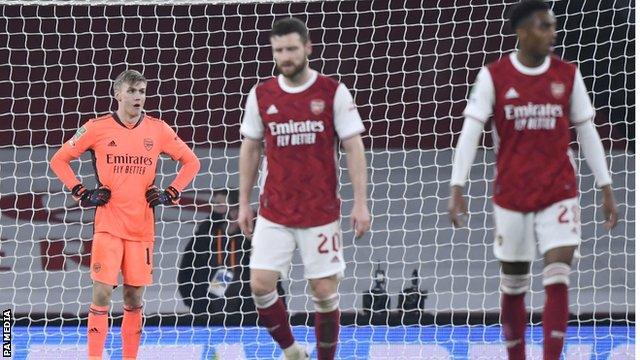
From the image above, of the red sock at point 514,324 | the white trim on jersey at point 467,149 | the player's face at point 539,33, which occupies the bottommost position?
the red sock at point 514,324

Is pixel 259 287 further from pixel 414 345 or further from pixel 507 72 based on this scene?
pixel 414 345

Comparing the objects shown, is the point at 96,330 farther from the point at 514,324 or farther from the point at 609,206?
the point at 609,206

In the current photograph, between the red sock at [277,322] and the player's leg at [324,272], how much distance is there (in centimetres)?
17

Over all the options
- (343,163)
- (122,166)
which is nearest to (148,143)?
(122,166)

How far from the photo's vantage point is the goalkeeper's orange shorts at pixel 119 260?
6895 millimetres

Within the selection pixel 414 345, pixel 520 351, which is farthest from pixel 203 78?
pixel 520 351

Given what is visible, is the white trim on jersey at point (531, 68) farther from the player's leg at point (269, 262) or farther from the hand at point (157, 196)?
the hand at point (157, 196)

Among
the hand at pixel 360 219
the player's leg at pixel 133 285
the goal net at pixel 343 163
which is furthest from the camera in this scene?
the goal net at pixel 343 163

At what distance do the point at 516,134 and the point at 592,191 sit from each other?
210 inches

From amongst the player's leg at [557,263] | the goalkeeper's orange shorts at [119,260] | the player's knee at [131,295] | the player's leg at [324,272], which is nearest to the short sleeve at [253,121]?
the player's leg at [324,272]

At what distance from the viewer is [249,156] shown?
5621 millimetres

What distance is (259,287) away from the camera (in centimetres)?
554

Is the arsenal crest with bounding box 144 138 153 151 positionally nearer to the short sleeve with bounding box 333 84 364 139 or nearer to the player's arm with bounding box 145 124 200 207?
the player's arm with bounding box 145 124 200 207

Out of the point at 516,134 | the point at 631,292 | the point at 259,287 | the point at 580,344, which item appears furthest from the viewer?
the point at 631,292
